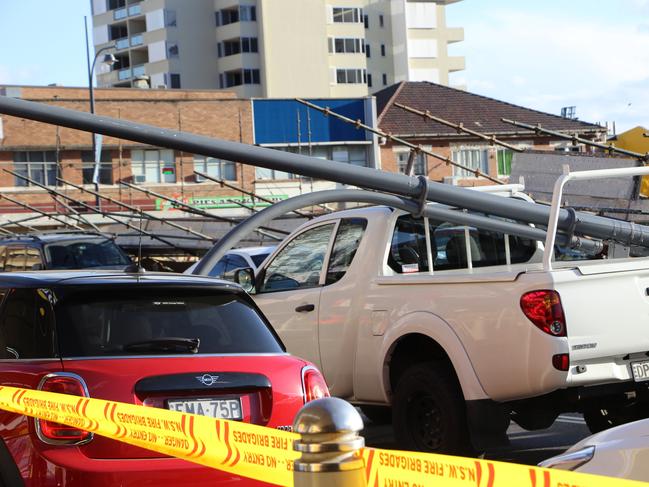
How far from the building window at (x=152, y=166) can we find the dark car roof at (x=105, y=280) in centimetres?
5613

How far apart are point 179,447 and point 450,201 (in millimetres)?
5685

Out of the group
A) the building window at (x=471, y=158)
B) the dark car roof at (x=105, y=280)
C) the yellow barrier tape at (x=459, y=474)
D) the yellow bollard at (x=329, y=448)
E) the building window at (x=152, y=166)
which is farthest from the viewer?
the building window at (x=471, y=158)

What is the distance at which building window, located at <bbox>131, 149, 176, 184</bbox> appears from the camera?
63.0 meters

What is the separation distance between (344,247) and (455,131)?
5814 centimetres

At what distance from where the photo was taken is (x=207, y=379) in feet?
19.2

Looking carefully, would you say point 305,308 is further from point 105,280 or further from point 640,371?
point 105,280

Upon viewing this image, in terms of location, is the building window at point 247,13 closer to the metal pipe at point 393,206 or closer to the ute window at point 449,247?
the metal pipe at point 393,206

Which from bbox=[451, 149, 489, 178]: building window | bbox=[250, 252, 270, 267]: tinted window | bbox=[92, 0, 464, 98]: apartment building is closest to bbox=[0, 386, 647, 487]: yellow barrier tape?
bbox=[250, 252, 270, 267]: tinted window

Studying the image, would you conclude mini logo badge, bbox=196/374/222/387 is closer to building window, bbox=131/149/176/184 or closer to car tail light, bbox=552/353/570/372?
car tail light, bbox=552/353/570/372

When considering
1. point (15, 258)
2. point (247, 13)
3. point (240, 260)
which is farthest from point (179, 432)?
point (247, 13)

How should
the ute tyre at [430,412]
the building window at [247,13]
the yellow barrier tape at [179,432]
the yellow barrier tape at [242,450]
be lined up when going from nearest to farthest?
the yellow barrier tape at [242,450] → the yellow barrier tape at [179,432] → the ute tyre at [430,412] → the building window at [247,13]

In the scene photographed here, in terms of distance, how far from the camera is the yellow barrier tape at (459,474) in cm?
308

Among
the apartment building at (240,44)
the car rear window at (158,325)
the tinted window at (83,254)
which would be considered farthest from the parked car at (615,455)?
the apartment building at (240,44)

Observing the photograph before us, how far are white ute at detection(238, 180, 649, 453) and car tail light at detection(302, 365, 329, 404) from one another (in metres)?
1.83
